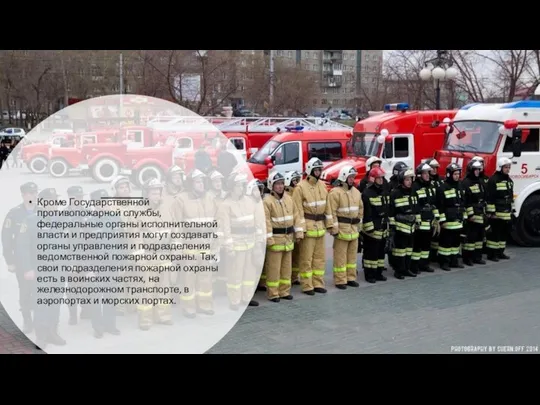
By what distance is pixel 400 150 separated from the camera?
1326cm

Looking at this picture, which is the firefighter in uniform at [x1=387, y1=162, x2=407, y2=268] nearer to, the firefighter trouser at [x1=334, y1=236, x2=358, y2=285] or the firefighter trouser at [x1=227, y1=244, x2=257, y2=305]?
the firefighter trouser at [x1=334, y1=236, x2=358, y2=285]

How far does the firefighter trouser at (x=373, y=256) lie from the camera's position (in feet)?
26.6

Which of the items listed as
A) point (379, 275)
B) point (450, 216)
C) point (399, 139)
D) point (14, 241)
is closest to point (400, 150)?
point (399, 139)

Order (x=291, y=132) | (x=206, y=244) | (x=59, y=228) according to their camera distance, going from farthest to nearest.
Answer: (x=291, y=132)
(x=206, y=244)
(x=59, y=228)

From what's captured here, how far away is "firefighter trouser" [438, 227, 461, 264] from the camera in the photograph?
873 cm

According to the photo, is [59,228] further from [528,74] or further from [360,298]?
[528,74]

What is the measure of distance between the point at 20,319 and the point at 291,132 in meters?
10.2

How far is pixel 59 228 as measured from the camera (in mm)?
4332

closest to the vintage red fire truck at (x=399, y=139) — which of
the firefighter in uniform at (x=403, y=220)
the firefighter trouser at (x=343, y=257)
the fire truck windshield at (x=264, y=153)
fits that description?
the fire truck windshield at (x=264, y=153)

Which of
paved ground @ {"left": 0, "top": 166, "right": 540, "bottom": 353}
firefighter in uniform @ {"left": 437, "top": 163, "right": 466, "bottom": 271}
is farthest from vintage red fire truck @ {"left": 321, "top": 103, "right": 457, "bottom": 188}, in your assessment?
paved ground @ {"left": 0, "top": 166, "right": 540, "bottom": 353}

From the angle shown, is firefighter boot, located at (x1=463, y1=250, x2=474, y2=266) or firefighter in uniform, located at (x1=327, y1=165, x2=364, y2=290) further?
firefighter boot, located at (x1=463, y1=250, x2=474, y2=266)

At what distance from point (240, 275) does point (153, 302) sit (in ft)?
6.61

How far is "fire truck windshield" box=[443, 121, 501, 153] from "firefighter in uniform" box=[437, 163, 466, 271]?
188 cm

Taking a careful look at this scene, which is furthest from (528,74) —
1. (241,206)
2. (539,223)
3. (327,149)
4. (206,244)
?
(206,244)
